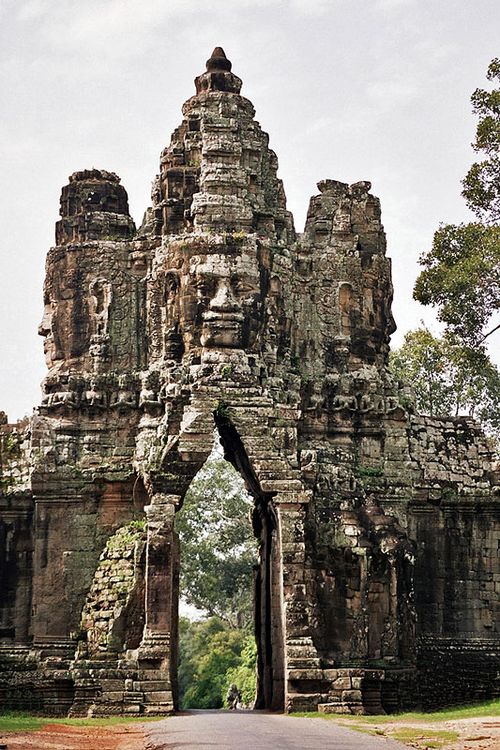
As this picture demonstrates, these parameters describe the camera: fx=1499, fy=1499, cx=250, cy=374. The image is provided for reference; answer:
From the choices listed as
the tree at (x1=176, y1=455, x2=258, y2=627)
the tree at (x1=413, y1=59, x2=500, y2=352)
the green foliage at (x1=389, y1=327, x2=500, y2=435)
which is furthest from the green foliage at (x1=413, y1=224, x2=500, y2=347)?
the tree at (x1=176, y1=455, x2=258, y2=627)

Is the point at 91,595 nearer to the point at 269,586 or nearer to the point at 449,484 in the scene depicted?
the point at 269,586

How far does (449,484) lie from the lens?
29.1 m

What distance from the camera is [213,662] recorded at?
46.3 meters

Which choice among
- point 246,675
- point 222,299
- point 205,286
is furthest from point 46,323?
point 246,675

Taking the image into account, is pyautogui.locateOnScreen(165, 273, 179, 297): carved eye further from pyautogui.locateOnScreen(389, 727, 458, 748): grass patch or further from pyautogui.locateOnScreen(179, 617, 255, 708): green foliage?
pyautogui.locateOnScreen(179, 617, 255, 708): green foliage

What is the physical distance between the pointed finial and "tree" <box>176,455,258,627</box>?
67.4ft

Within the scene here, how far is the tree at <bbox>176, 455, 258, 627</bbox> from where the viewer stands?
1922 inches

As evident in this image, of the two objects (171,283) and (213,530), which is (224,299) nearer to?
(171,283)

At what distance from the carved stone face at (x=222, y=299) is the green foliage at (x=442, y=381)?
14.0 metres

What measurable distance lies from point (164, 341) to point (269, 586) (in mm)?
5009

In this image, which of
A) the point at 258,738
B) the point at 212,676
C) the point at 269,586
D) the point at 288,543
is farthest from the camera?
the point at 212,676

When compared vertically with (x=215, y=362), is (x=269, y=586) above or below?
below

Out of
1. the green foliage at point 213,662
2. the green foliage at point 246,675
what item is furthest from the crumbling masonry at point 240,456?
the green foliage at point 213,662

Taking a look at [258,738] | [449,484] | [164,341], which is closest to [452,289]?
[449,484]
